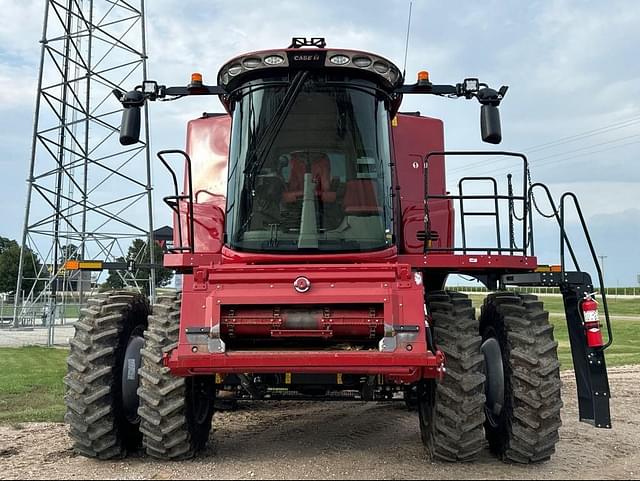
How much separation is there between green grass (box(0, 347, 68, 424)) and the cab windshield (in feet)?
13.5

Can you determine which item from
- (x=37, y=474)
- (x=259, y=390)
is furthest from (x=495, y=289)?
(x=37, y=474)

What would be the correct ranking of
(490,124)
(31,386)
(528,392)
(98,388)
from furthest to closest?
(31,386), (490,124), (98,388), (528,392)

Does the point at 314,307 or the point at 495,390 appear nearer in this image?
the point at 314,307

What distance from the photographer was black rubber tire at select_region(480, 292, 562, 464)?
5746mm

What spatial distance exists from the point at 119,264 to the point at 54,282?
15486 mm

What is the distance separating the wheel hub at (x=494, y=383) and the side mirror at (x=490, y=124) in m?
1.92

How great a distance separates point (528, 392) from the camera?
5770 mm

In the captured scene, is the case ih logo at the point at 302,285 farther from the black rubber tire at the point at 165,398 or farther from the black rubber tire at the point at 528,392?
the black rubber tire at the point at 528,392

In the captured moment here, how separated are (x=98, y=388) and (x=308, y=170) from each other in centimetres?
264

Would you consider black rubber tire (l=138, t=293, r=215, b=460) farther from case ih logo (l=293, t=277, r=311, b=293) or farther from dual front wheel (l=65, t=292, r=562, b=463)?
case ih logo (l=293, t=277, r=311, b=293)

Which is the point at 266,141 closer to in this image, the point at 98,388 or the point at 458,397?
the point at 98,388

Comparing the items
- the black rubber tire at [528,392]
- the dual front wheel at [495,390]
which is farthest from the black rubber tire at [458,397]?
the black rubber tire at [528,392]

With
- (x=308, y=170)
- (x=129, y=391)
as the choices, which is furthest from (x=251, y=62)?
(x=129, y=391)

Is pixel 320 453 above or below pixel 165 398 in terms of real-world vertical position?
below
